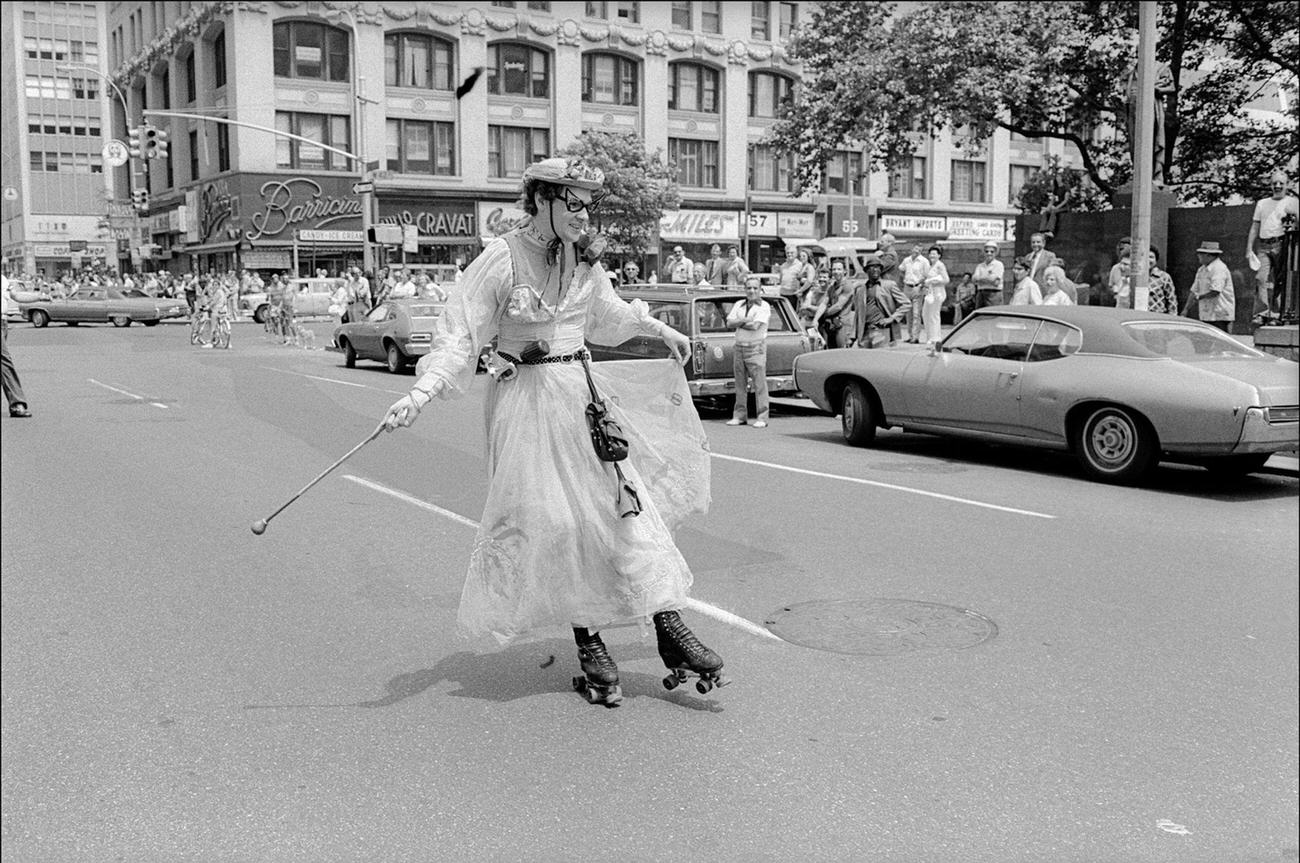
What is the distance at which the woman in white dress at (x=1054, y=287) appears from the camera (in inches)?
650

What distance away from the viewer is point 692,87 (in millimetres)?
56344

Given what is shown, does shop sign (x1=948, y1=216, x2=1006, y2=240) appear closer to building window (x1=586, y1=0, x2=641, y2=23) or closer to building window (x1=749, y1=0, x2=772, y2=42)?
building window (x1=749, y1=0, x2=772, y2=42)

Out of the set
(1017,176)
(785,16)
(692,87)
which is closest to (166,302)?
(692,87)

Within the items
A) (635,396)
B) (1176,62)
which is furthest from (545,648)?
(1176,62)

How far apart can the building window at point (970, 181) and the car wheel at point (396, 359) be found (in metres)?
49.3

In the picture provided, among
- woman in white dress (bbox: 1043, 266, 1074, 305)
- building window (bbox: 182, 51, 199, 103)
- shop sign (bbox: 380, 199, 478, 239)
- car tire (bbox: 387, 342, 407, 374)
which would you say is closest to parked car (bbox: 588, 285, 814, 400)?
woman in white dress (bbox: 1043, 266, 1074, 305)

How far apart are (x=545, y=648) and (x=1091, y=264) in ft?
63.0

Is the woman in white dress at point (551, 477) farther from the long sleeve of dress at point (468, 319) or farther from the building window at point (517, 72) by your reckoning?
the building window at point (517, 72)

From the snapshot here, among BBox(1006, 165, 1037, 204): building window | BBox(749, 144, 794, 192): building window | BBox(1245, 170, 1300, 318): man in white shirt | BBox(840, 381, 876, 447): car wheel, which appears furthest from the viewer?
BBox(1006, 165, 1037, 204): building window

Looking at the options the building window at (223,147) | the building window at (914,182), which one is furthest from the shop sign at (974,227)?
the building window at (223,147)

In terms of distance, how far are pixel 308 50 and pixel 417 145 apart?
5664mm

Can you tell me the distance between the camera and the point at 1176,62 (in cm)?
2442

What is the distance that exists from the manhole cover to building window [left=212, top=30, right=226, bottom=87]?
52.1 metres

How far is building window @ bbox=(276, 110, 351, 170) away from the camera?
168ft
